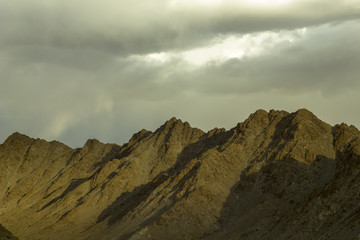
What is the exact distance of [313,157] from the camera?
19525 centimetres

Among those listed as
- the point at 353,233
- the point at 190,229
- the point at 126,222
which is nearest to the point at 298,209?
the point at 353,233

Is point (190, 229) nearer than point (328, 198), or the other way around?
point (328, 198)

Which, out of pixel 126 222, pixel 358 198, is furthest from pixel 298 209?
pixel 126 222

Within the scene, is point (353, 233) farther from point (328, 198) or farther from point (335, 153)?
point (335, 153)

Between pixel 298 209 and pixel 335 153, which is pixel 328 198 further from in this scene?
pixel 335 153

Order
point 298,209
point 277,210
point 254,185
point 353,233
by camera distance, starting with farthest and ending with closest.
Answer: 1. point 254,185
2. point 277,210
3. point 298,209
4. point 353,233

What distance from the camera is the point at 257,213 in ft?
569

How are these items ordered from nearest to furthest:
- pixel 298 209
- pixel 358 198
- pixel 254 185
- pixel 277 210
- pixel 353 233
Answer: pixel 353 233, pixel 358 198, pixel 298 209, pixel 277 210, pixel 254 185

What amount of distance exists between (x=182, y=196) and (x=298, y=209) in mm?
53144

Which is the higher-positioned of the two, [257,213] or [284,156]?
[284,156]

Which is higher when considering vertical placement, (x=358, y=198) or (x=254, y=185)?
(x=254, y=185)

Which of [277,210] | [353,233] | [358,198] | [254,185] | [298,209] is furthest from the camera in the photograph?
[254,185]

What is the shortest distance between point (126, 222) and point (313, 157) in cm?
5998

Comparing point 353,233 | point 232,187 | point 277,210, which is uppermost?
point 232,187
